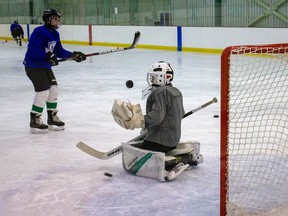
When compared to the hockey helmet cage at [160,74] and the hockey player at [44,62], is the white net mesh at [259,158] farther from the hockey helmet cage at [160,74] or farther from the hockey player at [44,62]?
the hockey player at [44,62]

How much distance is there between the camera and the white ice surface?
2848mm

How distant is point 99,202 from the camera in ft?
9.55

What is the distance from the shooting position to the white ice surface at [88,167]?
9.34ft

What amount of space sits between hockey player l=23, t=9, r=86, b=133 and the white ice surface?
0.53 ft

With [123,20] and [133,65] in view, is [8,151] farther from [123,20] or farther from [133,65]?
[123,20]

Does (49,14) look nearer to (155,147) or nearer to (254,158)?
(155,147)

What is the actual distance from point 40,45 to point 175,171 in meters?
1.89

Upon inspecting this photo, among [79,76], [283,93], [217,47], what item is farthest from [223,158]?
[217,47]

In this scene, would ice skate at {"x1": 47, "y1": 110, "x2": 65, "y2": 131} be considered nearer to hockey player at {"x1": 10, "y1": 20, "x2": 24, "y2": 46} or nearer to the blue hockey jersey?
the blue hockey jersey

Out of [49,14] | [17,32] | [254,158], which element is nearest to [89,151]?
[254,158]

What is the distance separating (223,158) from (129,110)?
0.68m

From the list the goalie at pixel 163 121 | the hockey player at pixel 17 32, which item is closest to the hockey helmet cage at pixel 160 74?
the goalie at pixel 163 121

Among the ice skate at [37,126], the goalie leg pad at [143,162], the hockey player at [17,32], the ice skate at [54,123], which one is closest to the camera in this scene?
the goalie leg pad at [143,162]

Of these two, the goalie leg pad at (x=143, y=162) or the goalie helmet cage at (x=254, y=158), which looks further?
the goalie leg pad at (x=143, y=162)
